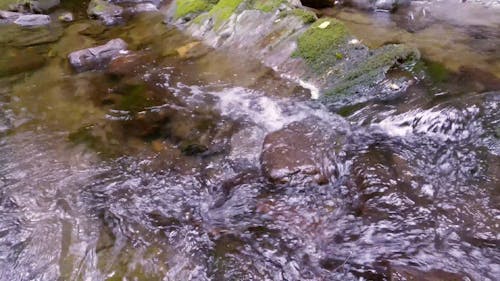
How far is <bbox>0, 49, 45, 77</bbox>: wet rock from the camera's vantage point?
827cm

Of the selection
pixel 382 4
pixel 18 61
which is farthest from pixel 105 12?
Result: pixel 382 4

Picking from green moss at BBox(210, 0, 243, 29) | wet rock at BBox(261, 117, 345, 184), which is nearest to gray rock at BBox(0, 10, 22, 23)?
green moss at BBox(210, 0, 243, 29)

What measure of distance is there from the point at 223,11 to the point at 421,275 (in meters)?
7.28

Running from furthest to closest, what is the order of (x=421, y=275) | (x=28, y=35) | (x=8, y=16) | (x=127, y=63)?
(x=8, y=16) < (x=28, y=35) < (x=127, y=63) < (x=421, y=275)

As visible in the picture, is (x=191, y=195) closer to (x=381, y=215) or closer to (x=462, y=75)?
(x=381, y=215)

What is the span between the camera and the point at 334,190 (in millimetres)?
4098

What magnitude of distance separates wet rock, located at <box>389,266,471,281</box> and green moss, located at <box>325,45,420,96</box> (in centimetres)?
319

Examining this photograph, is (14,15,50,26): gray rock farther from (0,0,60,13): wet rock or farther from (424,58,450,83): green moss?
(424,58,450,83): green moss

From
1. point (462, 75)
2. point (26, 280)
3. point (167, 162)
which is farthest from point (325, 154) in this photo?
point (26, 280)

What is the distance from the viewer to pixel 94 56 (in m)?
8.29

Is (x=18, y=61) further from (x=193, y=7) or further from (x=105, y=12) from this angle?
(x=193, y=7)

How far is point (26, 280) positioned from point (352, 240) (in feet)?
9.76

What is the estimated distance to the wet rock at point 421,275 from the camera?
2994 mm

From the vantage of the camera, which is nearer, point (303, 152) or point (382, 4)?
point (303, 152)
